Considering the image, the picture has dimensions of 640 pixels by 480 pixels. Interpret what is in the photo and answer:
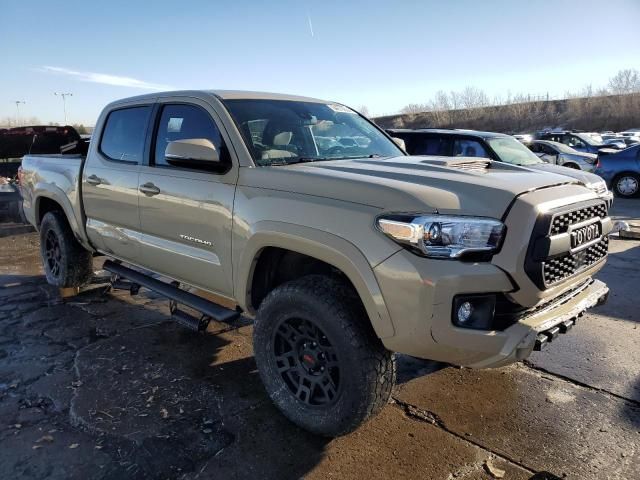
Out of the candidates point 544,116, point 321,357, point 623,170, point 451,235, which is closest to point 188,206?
point 321,357

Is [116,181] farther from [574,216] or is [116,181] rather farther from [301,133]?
[574,216]

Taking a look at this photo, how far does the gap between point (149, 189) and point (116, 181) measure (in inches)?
24.1

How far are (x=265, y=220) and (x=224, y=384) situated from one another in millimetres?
1364

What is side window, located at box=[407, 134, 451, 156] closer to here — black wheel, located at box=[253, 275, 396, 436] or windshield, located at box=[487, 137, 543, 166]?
windshield, located at box=[487, 137, 543, 166]

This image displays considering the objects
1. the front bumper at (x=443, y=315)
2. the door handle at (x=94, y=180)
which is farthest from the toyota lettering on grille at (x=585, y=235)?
the door handle at (x=94, y=180)

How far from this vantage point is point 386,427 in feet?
10.1

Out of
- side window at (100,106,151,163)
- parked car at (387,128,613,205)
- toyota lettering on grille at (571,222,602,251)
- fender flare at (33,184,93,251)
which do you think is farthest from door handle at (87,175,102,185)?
parked car at (387,128,613,205)

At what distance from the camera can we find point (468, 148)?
8883 mm

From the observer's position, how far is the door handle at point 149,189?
3.79 meters

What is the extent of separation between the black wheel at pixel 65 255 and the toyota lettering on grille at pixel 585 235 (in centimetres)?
479

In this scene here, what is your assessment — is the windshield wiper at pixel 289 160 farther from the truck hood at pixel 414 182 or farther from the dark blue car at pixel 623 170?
the dark blue car at pixel 623 170

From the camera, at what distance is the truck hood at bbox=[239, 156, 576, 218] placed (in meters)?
2.44

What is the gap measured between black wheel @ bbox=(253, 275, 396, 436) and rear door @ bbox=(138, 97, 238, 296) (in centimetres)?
53

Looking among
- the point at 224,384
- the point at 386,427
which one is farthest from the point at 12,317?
the point at 386,427
